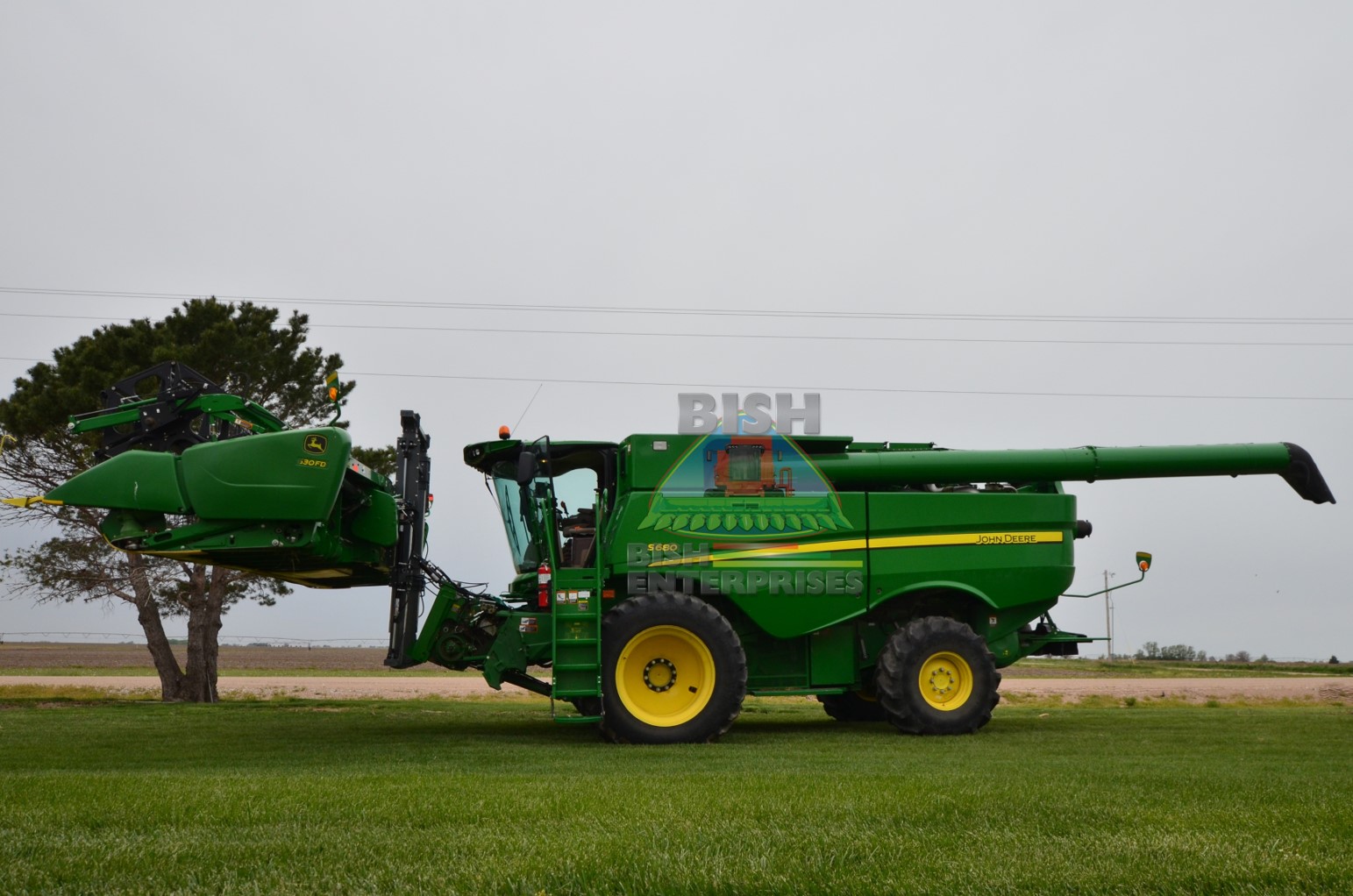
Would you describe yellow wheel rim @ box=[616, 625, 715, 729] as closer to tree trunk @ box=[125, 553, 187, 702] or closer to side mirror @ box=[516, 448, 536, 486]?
side mirror @ box=[516, 448, 536, 486]

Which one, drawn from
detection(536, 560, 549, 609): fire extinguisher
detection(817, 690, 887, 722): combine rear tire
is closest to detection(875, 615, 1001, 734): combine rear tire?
detection(817, 690, 887, 722): combine rear tire

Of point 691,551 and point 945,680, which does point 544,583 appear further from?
point 945,680

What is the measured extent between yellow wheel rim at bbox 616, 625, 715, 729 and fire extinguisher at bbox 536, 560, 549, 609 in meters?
0.98

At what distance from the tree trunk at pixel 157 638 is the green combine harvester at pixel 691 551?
941 cm

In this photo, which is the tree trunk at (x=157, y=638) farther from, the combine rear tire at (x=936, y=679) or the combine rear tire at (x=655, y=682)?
the combine rear tire at (x=936, y=679)

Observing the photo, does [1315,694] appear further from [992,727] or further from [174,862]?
[174,862]

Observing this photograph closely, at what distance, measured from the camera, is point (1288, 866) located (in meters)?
4.15

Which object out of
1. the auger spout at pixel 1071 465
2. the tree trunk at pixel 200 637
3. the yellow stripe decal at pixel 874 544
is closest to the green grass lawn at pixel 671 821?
the yellow stripe decal at pixel 874 544

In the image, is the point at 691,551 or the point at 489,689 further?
the point at 489,689

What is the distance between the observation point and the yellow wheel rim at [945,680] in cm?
1184

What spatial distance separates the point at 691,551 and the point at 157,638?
41.5 ft

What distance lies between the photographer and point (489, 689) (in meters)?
30.9

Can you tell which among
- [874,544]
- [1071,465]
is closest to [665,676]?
[874,544]

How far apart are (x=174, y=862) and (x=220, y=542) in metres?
5.98
